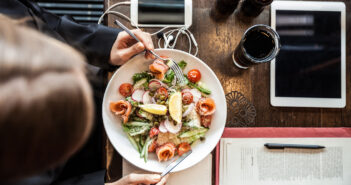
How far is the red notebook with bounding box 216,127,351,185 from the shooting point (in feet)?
→ 3.07

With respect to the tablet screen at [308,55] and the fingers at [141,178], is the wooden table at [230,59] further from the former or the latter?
the fingers at [141,178]

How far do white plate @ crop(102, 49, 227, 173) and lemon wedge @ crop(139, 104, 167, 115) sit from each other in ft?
0.37

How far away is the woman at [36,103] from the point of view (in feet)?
1.74

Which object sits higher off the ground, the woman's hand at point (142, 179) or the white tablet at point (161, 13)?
the white tablet at point (161, 13)

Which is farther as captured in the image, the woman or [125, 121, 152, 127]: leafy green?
[125, 121, 152, 127]: leafy green

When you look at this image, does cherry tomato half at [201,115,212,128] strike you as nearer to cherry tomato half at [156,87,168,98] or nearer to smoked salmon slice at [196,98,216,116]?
smoked salmon slice at [196,98,216,116]

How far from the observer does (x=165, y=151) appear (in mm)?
849

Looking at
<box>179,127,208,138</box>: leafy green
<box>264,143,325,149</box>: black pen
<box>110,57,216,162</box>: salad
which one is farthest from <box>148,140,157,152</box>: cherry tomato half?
<box>264,143,325,149</box>: black pen

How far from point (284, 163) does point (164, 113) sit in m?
0.55

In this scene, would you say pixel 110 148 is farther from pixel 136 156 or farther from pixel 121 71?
pixel 121 71

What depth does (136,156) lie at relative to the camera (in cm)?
87

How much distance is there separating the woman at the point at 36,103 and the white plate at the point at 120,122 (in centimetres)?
21

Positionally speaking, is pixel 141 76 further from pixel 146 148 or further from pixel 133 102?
pixel 146 148

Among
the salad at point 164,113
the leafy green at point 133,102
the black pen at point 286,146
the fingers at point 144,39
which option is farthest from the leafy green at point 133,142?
the black pen at point 286,146
